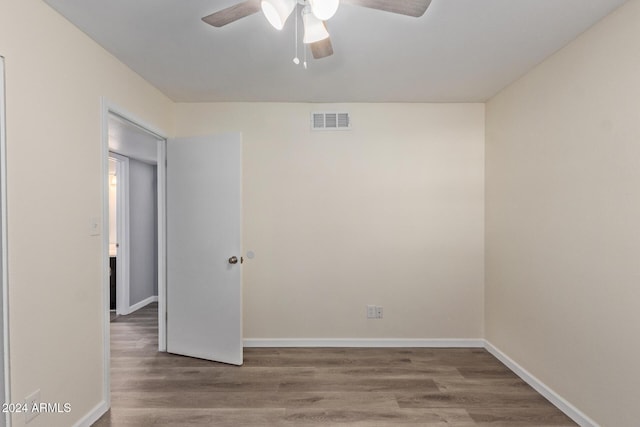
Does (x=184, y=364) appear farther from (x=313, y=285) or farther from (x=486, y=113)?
(x=486, y=113)

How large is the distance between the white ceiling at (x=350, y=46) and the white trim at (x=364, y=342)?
7.65 ft

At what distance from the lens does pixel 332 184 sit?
3.08m

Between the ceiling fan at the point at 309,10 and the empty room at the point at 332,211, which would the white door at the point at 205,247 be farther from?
the ceiling fan at the point at 309,10

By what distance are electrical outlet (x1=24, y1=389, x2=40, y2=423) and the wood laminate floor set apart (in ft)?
1.69

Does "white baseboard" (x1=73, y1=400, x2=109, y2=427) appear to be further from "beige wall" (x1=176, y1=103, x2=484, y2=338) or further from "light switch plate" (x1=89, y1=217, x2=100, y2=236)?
"beige wall" (x1=176, y1=103, x2=484, y2=338)

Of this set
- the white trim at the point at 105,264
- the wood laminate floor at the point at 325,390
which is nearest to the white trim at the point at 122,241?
the wood laminate floor at the point at 325,390

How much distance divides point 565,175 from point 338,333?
2270 mm

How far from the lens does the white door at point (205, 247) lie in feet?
9.02

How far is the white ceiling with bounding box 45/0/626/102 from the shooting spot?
169 centimetres

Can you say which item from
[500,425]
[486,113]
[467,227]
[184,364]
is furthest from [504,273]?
[184,364]

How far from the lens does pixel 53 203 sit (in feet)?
5.50

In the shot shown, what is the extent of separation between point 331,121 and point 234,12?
1.80 meters

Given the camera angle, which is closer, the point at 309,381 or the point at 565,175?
the point at 565,175

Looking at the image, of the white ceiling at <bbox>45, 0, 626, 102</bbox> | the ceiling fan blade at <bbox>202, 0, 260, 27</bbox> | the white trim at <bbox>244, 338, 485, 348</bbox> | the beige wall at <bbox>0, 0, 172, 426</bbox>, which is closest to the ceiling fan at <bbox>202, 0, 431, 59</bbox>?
the ceiling fan blade at <bbox>202, 0, 260, 27</bbox>
